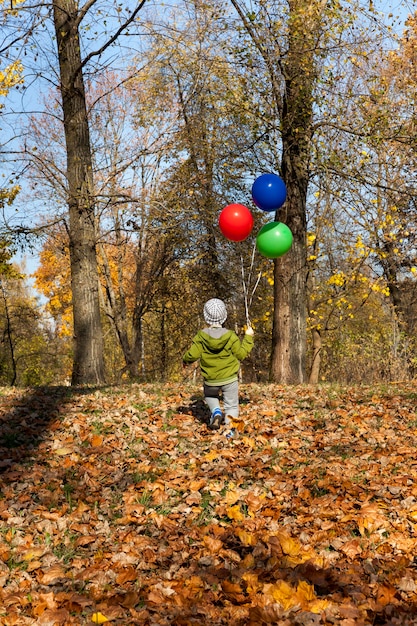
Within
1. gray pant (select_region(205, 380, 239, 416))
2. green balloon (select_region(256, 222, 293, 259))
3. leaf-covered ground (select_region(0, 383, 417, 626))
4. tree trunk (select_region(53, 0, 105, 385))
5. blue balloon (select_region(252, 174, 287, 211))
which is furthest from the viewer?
tree trunk (select_region(53, 0, 105, 385))

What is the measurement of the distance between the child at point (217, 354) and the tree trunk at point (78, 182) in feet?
18.5

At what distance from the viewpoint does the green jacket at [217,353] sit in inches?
297

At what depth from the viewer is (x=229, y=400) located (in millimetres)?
7742

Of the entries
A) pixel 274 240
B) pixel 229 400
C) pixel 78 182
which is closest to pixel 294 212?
pixel 274 240

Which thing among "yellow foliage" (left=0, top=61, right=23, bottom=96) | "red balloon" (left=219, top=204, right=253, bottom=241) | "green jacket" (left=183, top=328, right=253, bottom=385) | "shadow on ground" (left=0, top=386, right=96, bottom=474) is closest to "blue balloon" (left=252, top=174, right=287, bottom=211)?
"red balloon" (left=219, top=204, right=253, bottom=241)

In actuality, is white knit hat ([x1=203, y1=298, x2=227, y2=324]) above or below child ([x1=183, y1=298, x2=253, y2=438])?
above

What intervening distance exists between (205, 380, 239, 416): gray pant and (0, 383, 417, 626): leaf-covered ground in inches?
10.3

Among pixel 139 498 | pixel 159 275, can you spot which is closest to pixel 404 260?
pixel 159 275

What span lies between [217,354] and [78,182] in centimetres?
658

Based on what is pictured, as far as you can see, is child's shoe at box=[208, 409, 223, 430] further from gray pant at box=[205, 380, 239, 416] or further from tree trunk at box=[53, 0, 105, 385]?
tree trunk at box=[53, 0, 105, 385]

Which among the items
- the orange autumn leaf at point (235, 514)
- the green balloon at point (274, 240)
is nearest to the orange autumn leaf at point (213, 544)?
the orange autumn leaf at point (235, 514)

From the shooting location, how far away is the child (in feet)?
24.7

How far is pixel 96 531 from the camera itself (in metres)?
5.21

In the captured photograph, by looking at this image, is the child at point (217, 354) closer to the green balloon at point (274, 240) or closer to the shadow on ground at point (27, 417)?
the green balloon at point (274, 240)
